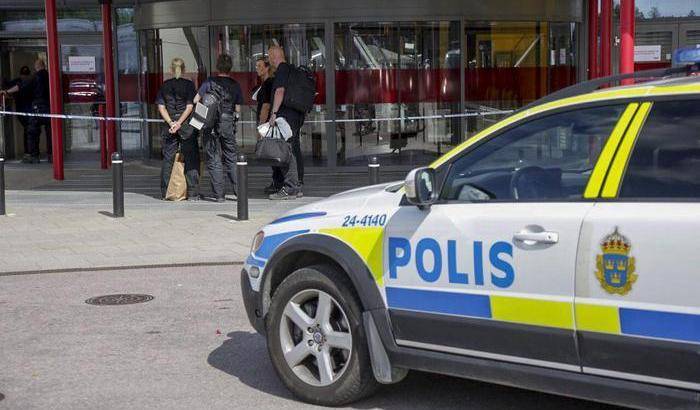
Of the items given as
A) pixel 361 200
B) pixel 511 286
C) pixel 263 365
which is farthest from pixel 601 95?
pixel 263 365

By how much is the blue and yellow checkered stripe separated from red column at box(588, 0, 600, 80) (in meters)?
13.9

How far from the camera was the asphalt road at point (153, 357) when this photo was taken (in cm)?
576

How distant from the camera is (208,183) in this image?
16359mm

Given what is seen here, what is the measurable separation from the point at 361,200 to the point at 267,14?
38.5 ft

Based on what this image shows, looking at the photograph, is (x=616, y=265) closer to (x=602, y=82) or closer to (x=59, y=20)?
(x=602, y=82)

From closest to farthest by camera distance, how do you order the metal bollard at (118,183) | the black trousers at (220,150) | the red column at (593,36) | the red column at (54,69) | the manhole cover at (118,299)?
the manhole cover at (118,299)
the metal bollard at (118,183)
the black trousers at (220,150)
the red column at (54,69)
the red column at (593,36)

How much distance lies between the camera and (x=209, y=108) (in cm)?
1361

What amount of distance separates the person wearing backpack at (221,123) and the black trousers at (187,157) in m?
0.23

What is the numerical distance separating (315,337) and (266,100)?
365 inches

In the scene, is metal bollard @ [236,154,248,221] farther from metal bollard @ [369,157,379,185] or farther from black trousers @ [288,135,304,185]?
black trousers @ [288,135,304,185]

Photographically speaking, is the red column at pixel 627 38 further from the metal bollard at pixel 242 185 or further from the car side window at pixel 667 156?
the car side window at pixel 667 156

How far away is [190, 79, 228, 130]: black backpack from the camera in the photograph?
13.6 m

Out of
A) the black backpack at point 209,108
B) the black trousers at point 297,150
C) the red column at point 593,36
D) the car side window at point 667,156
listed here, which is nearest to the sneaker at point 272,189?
the black trousers at point 297,150

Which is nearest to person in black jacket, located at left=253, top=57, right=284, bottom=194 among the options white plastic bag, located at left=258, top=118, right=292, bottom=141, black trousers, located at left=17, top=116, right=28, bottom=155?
white plastic bag, located at left=258, top=118, right=292, bottom=141
